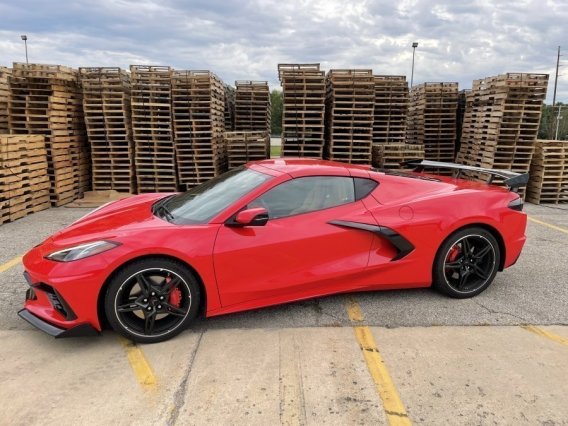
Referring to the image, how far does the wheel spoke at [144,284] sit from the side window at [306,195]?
1.01m

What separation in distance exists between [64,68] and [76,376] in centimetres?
854

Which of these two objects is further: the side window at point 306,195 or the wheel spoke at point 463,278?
the wheel spoke at point 463,278

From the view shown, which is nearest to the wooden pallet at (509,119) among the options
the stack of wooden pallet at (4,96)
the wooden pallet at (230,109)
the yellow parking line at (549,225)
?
the yellow parking line at (549,225)

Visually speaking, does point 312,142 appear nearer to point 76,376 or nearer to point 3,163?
point 3,163

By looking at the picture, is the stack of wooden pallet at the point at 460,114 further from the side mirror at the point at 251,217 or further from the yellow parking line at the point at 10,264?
the yellow parking line at the point at 10,264

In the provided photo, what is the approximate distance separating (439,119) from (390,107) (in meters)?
1.87

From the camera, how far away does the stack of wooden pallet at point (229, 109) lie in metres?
13.4

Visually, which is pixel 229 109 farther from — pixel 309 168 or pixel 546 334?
pixel 546 334

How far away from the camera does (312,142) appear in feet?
33.8

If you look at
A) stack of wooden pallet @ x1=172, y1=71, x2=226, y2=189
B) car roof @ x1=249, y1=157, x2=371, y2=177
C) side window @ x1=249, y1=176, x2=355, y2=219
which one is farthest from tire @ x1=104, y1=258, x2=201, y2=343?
stack of wooden pallet @ x1=172, y1=71, x2=226, y2=189

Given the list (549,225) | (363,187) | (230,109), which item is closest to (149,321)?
(363,187)

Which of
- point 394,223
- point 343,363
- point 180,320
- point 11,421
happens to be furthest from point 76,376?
point 394,223

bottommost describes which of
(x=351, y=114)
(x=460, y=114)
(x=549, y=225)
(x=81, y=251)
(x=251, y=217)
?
(x=549, y=225)

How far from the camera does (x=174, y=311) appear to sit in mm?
3379
